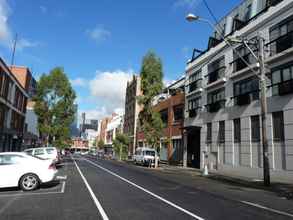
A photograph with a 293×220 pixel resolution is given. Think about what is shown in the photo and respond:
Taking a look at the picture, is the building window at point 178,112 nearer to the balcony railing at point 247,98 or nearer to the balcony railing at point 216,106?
the balcony railing at point 216,106

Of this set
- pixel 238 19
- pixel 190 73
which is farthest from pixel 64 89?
pixel 238 19

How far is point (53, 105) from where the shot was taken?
41.4 m

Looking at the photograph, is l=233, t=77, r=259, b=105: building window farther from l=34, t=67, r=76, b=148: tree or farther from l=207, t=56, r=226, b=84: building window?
l=34, t=67, r=76, b=148: tree

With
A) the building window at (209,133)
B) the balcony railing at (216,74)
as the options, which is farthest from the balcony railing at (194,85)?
the building window at (209,133)

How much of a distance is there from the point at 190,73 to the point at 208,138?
9.75 m

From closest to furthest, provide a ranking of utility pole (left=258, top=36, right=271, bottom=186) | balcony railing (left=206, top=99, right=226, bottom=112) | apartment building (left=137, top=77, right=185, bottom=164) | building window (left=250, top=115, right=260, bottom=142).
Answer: utility pole (left=258, top=36, right=271, bottom=186) < building window (left=250, top=115, right=260, bottom=142) < balcony railing (left=206, top=99, right=226, bottom=112) < apartment building (left=137, top=77, right=185, bottom=164)

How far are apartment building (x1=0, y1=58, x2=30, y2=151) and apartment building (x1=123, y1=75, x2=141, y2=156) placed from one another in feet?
88.8

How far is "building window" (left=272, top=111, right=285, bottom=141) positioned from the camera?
878 inches

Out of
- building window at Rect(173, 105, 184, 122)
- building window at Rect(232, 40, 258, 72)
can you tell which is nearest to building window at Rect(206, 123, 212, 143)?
building window at Rect(232, 40, 258, 72)

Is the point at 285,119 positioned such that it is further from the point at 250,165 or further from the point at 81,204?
the point at 81,204

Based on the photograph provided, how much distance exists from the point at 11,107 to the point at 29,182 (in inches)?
1065

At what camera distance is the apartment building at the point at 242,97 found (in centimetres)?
2228

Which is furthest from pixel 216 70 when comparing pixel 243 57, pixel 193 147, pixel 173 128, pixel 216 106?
pixel 173 128

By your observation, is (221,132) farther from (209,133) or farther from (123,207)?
(123,207)
